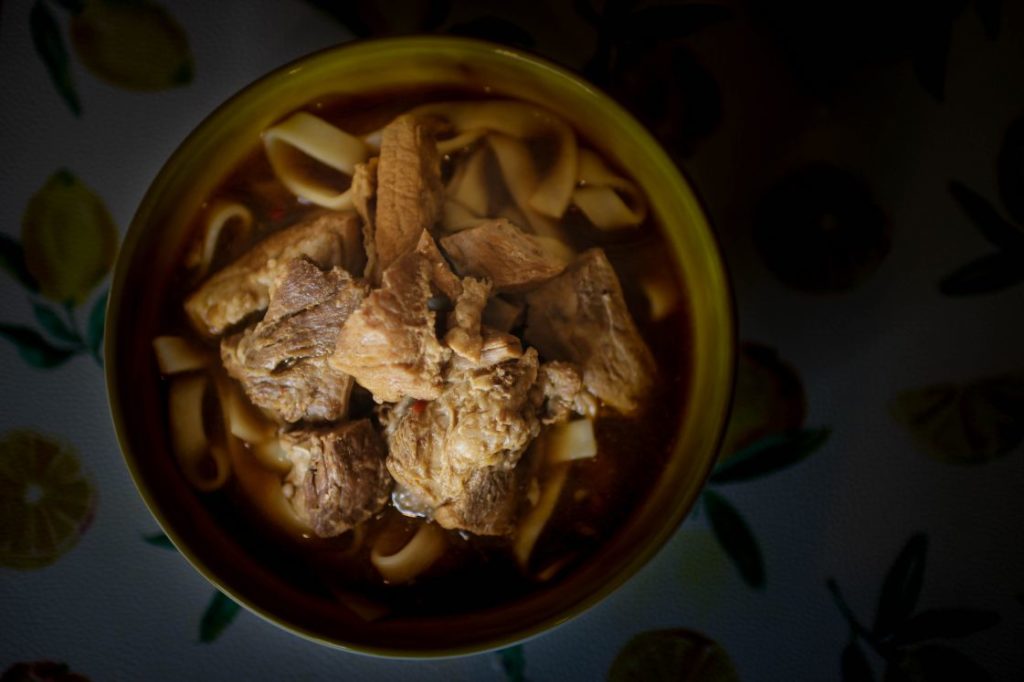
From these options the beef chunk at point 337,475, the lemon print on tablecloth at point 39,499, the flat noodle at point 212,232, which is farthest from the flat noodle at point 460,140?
the lemon print on tablecloth at point 39,499

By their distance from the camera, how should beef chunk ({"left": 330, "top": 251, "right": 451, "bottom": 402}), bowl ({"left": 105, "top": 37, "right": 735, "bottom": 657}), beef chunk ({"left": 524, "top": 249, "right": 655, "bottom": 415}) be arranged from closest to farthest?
beef chunk ({"left": 330, "top": 251, "right": 451, "bottom": 402}) → bowl ({"left": 105, "top": 37, "right": 735, "bottom": 657}) → beef chunk ({"left": 524, "top": 249, "right": 655, "bottom": 415})

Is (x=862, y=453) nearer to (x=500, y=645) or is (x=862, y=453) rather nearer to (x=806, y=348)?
(x=806, y=348)

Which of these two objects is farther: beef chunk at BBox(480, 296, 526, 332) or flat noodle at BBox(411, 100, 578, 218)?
flat noodle at BBox(411, 100, 578, 218)

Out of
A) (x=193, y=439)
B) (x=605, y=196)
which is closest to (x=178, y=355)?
(x=193, y=439)

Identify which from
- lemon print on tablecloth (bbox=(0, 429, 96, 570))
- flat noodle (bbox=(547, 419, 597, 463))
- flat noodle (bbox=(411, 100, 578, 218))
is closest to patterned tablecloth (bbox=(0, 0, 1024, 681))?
lemon print on tablecloth (bbox=(0, 429, 96, 570))

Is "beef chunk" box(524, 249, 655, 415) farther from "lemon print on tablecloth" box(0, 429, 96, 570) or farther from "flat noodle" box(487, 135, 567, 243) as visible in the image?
"lemon print on tablecloth" box(0, 429, 96, 570)

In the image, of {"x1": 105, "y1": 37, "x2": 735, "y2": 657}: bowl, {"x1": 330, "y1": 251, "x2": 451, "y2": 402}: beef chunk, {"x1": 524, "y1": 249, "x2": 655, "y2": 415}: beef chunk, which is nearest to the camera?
{"x1": 330, "y1": 251, "x2": 451, "y2": 402}: beef chunk

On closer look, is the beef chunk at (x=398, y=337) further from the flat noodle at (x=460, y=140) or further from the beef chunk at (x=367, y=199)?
the flat noodle at (x=460, y=140)
